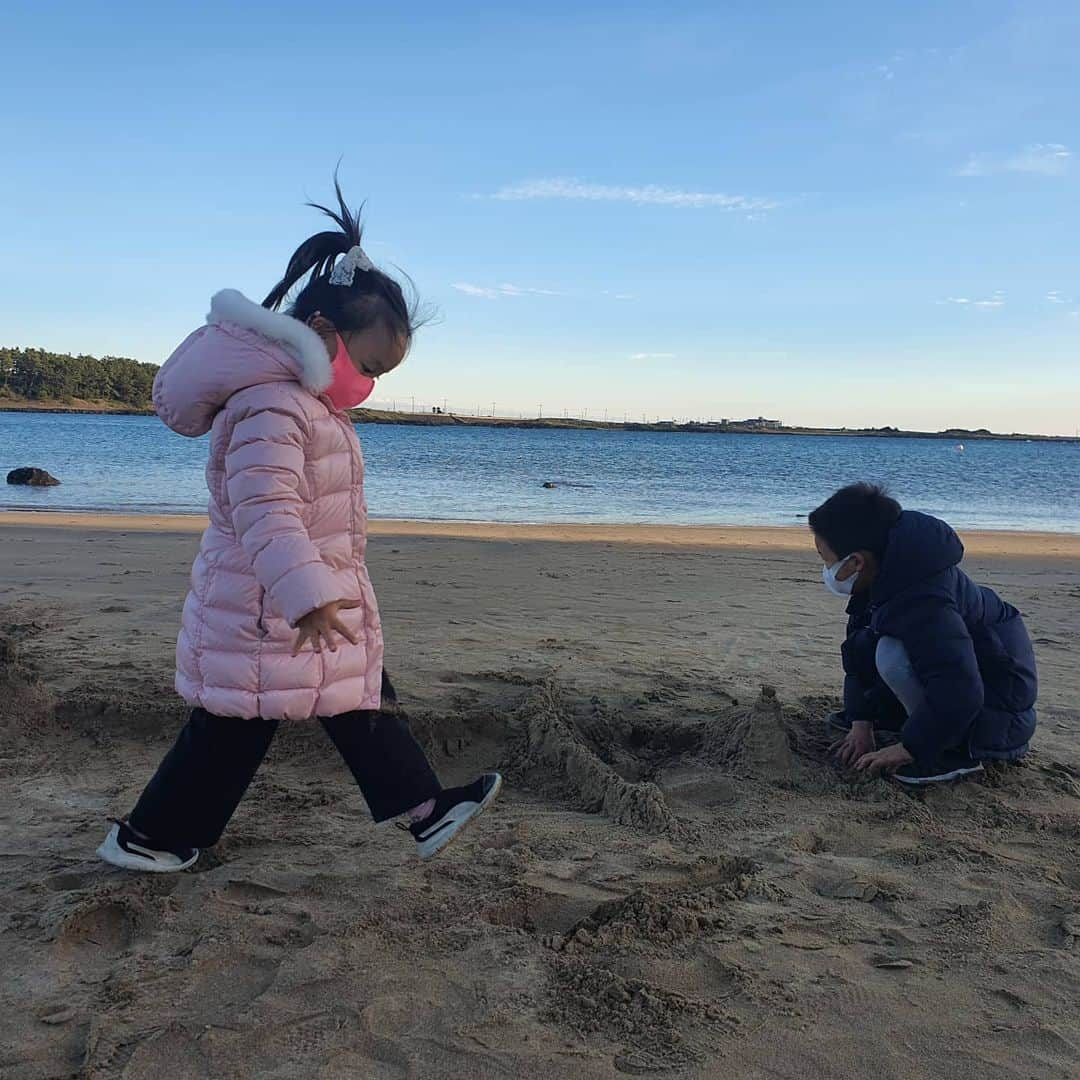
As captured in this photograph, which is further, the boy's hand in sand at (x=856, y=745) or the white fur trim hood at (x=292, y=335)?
the boy's hand in sand at (x=856, y=745)

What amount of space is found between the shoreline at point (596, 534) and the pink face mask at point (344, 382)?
793 centimetres

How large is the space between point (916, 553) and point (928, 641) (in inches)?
11.9

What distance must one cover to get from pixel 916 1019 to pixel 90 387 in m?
107

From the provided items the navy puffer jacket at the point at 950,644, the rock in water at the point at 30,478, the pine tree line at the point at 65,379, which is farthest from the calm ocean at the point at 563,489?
the pine tree line at the point at 65,379

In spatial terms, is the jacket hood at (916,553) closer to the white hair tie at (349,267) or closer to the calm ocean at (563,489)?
the white hair tie at (349,267)

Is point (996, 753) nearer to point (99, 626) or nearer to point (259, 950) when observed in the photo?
point (259, 950)

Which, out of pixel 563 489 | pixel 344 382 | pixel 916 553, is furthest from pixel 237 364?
pixel 563 489

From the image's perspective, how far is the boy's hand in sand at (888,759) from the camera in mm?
3246

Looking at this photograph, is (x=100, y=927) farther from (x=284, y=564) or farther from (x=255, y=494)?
(x=255, y=494)

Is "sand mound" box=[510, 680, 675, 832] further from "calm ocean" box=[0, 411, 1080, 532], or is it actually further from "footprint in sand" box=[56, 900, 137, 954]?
"calm ocean" box=[0, 411, 1080, 532]

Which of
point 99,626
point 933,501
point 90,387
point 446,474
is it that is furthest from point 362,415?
point 99,626

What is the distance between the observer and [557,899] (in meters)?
2.39

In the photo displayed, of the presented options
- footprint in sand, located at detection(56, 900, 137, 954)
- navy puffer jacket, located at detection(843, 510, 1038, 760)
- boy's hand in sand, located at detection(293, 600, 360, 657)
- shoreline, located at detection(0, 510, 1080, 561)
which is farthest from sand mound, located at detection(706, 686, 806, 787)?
shoreline, located at detection(0, 510, 1080, 561)

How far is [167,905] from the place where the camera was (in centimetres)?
230
